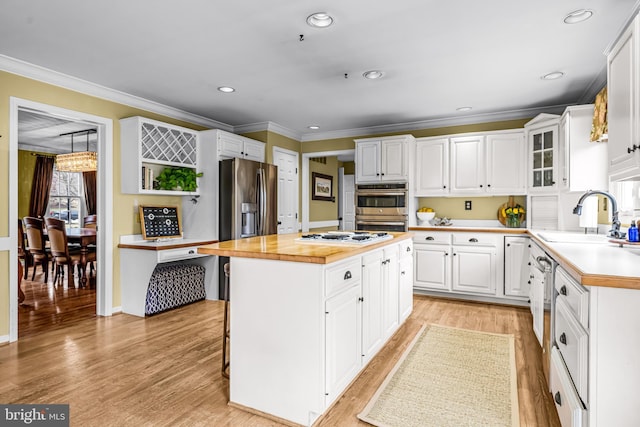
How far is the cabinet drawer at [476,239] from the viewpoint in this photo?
4348 mm

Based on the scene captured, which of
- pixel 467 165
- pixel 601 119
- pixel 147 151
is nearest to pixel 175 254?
pixel 147 151

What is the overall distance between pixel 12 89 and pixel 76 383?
2.55m

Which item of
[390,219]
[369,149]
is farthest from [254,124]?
[390,219]

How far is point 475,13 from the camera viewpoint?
234 centimetres

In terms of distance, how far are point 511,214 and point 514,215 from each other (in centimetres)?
4

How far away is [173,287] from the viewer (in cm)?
418

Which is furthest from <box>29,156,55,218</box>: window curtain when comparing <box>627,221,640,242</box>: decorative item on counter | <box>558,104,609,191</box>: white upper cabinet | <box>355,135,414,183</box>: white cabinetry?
<box>627,221,640,242</box>: decorative item on counter

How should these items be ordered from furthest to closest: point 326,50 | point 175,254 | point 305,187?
point 305,187 → point 175,254 → point 326,50

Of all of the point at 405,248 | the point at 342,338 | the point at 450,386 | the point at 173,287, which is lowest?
the point at 450,386

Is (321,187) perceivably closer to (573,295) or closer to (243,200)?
(243,200)

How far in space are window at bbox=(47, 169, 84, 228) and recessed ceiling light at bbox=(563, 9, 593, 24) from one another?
29.3 feet

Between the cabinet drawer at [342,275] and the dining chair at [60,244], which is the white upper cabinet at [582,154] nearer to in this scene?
the cabinet drawer at [342,275]

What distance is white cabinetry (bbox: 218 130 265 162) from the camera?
4.63m

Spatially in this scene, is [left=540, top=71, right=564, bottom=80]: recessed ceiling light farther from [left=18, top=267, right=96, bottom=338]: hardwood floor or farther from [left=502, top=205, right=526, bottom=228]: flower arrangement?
[left=18, top=267, right=96, bottom=338]: hardwood floor
